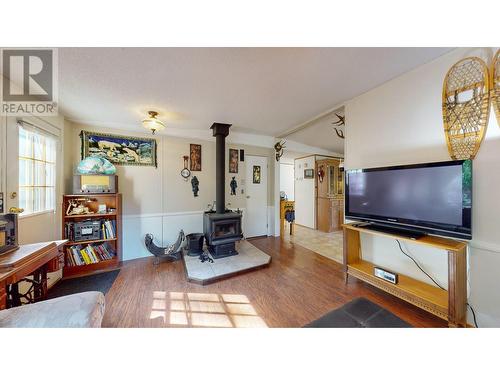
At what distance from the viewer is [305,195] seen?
5.00m

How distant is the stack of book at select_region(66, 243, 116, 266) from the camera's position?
229 centimetres

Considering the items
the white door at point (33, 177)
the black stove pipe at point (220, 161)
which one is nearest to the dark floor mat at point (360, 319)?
the black stove pipe at point (220, 161)

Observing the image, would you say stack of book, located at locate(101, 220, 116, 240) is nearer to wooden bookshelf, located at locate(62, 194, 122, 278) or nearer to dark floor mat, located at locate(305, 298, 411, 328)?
wooden bookshelf, located at locate(62, 194, 122, 278)

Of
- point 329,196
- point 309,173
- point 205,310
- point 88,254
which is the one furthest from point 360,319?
point 309,173

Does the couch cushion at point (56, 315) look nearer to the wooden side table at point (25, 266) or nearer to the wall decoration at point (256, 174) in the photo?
the wooden side table at point (25, 266)

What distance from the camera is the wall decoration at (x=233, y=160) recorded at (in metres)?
3.53

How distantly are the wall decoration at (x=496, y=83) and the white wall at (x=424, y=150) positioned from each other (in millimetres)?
69

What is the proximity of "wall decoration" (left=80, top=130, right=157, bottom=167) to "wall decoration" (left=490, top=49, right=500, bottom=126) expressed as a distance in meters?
3.92

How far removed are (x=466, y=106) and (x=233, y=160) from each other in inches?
120

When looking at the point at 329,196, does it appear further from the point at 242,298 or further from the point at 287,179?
the point at 242,298

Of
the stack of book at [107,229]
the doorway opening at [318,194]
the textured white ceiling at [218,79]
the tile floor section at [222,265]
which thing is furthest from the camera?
the doorway opening at [318,194]

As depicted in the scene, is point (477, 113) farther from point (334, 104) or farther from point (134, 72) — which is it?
point (134, 72)

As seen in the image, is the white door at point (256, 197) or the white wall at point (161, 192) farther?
the white door at point (256, 197)
